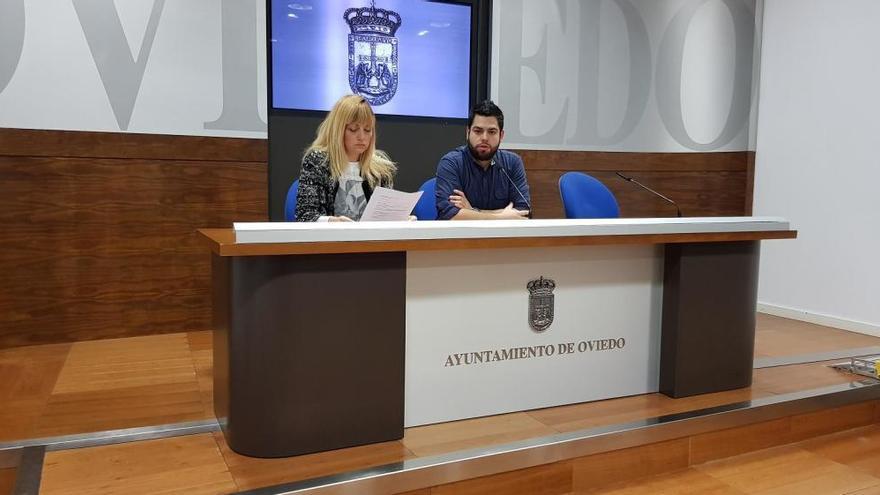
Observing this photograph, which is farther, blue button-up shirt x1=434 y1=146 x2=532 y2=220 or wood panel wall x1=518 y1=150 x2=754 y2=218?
wood panel wall x1=518 y1=150 x2=754 y2=218

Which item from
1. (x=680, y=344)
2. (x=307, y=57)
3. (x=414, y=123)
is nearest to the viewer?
(x=680, y=344)

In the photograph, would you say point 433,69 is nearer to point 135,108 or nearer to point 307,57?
point 307,57

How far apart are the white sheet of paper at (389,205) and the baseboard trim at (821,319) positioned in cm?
316

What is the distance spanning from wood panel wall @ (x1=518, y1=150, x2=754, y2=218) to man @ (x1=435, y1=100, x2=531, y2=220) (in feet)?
4.04

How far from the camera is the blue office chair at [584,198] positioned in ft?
11.0

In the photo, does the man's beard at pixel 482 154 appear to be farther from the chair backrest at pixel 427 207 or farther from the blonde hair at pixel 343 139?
the blonde hair at pixel 343 139

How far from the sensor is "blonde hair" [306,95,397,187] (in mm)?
2686

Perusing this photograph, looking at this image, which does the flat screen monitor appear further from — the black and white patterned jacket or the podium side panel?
the podium side panel

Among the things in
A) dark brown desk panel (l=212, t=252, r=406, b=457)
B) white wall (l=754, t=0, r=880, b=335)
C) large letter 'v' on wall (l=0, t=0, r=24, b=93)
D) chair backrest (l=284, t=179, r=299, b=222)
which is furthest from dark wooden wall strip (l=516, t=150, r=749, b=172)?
large letter 'v' on wall (l=0, t=0, r=24, b=93)

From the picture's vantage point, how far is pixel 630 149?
4742 mm

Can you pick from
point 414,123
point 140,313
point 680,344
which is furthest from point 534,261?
point 140,313

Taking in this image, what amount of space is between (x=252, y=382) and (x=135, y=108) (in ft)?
6.86

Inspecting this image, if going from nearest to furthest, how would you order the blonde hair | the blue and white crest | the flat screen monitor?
the blonde hair → the flat screen monitor → the blue and white crest

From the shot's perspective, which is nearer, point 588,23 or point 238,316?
point 238,316
